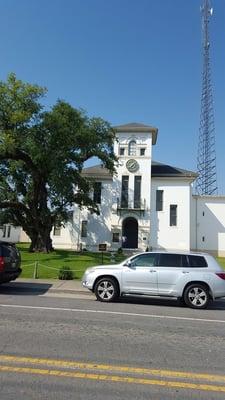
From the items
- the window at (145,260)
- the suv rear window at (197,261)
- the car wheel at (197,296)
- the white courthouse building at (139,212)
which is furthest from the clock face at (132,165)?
the car wheel at (197,296)

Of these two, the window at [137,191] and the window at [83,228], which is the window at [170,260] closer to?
the window at [137,191]

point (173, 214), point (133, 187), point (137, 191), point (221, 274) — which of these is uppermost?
point (133, 187)

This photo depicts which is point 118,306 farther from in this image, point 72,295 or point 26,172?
point 26,172

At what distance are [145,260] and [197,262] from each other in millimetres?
1559

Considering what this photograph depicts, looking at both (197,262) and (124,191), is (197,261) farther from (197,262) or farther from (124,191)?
(124,191)

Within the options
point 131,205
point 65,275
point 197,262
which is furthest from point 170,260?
point 131,205

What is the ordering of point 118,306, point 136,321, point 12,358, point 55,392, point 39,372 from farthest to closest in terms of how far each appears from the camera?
point 118,306, point 136,321, point 12,358, point 39,372, point 55,392

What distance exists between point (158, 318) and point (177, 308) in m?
2.35

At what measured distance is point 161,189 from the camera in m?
50.4

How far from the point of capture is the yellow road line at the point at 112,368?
582 cm

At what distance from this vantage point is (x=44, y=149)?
32656mm

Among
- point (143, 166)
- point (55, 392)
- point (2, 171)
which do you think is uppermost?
point (143, 166)

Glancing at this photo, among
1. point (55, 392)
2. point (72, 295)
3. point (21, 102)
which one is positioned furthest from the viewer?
point (21, 102)

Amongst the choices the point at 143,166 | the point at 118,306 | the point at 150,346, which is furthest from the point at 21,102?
the point at 150,346
